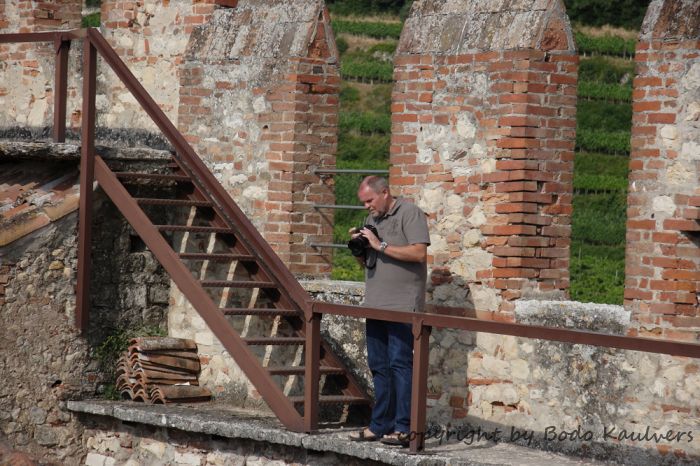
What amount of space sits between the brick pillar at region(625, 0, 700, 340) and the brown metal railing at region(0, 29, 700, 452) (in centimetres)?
95

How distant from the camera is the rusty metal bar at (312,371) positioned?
8414 millimetres

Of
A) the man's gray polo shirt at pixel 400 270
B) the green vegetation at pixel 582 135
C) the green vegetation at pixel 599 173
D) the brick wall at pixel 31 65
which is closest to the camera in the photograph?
the man's gray polo shirt at pixel 400 270

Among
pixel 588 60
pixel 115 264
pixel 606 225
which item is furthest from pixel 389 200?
pixel 588 60

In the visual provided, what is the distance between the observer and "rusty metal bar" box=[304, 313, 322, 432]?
27.6 ft

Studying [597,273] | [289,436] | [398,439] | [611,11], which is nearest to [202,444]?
[289,436]

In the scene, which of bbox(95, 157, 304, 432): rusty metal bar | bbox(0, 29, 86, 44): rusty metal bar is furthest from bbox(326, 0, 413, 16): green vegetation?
bbox(95, 157, 304, 432): rusty metal bar

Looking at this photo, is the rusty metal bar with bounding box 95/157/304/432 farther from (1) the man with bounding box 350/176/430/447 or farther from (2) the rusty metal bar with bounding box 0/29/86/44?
(2) the rusty metal bar with bounding box 0/29/86/44

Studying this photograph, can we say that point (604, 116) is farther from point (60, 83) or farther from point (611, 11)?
point (60, 83)

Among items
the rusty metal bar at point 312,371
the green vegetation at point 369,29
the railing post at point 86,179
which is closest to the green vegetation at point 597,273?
the railing post at point 86,179

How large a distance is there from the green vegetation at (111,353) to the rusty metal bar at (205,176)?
1.20m

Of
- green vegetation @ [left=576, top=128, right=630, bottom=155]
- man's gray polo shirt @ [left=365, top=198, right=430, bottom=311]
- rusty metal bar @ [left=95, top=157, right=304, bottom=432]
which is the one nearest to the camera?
man's gray polo shirt @ [left=365, top=198, right=430, bottom=311]

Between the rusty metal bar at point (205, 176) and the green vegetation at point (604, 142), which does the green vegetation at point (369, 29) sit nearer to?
the green vegetation at point (604, 142)

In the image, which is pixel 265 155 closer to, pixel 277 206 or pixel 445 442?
pixel 277 206

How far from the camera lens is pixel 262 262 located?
31.8 ft
